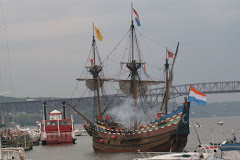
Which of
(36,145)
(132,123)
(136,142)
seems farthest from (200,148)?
(36,145)

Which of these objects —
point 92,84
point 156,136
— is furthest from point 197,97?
point 92,84

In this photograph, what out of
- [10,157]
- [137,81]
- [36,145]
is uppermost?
[137,81]

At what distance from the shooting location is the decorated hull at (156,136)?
58.4m

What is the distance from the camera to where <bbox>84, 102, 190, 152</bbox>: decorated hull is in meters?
58.4

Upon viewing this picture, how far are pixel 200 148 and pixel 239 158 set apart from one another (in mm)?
2979

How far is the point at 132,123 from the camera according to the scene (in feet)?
237

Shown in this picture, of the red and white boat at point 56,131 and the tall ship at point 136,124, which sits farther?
the red and white boat at point 56,131

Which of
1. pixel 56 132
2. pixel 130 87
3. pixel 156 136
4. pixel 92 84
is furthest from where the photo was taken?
pixel 56 132

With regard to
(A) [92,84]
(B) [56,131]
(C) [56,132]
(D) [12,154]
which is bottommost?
(C) [56,132]

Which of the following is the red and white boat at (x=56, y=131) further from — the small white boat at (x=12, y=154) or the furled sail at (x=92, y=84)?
the small white boat at (x=12, y=154)

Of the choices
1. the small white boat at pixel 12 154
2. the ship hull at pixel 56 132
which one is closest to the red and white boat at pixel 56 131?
the ship hull at pixel 56 132

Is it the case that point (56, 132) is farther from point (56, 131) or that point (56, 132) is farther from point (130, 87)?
point (130, 87)

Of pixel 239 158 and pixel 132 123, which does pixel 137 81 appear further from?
pixel 239 158

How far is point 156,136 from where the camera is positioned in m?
60.3
